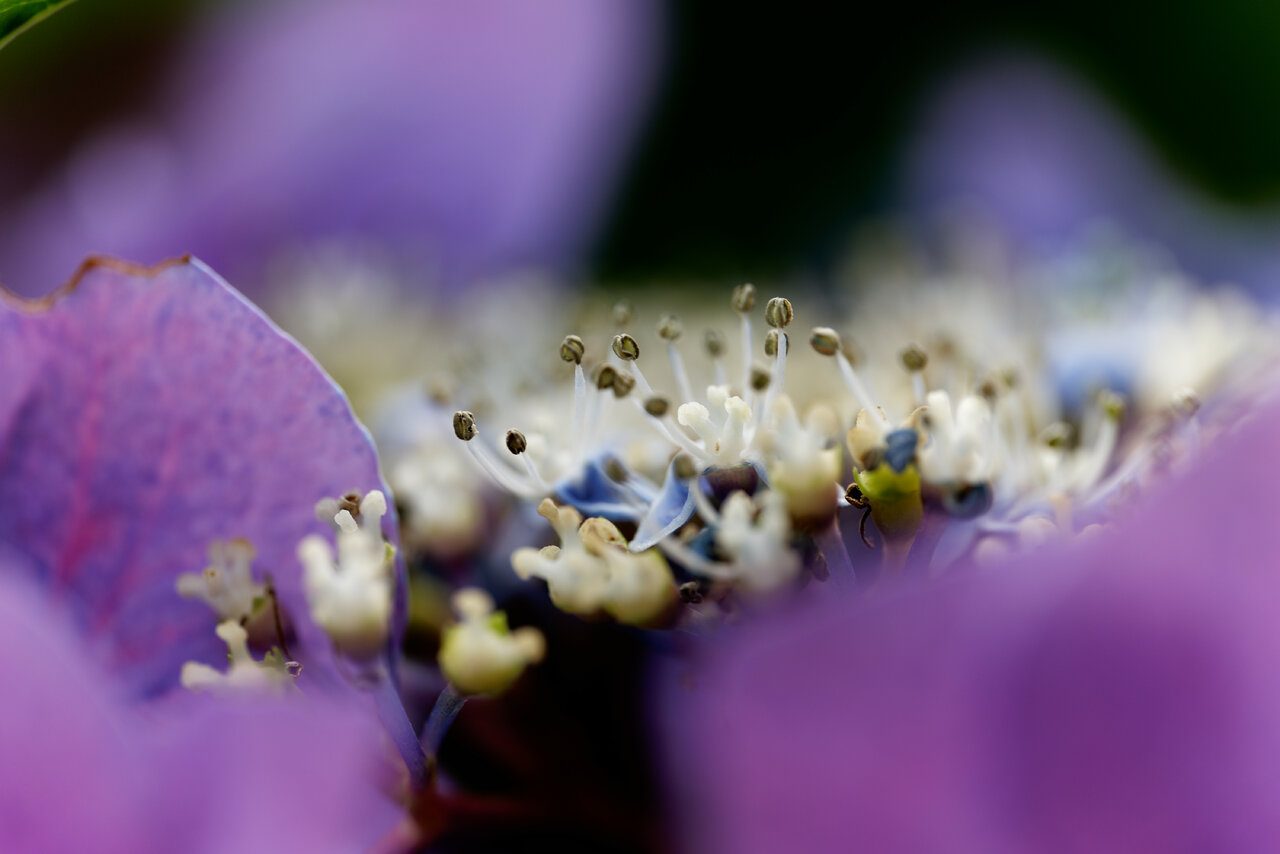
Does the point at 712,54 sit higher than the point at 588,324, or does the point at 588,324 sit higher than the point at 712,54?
the point at 712,54

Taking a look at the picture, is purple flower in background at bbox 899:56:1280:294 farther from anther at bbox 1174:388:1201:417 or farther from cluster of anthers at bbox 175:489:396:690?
cluster of anthers at bbox 175:489:396:690

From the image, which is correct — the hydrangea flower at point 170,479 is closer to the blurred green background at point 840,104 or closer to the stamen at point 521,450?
Answer: the stamen at point 521,450

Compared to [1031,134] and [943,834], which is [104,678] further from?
[1031,134]

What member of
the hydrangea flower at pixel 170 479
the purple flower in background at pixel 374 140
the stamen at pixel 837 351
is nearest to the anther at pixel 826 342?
the stamen at pixel 837 351

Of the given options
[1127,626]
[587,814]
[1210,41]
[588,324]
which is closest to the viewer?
[1127,626]

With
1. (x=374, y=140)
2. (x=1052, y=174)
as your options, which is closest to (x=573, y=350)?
(x=374, y=140)

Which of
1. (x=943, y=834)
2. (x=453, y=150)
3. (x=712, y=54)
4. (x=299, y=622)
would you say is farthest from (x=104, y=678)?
(x=712, y=54)

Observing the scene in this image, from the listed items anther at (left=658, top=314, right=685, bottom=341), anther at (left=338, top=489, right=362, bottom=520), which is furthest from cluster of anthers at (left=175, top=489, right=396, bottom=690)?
anther at (left=658, top=314, right=685, bottom=341)
